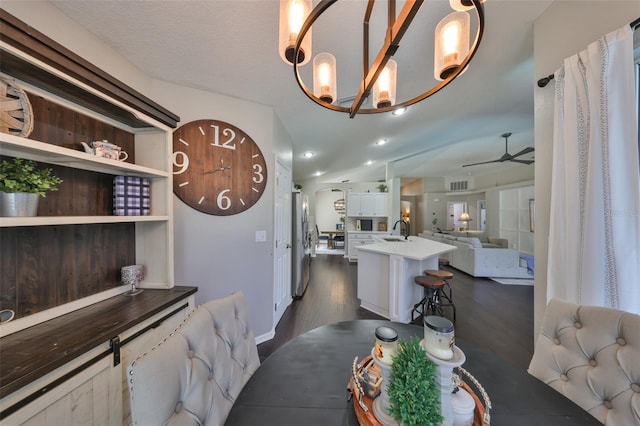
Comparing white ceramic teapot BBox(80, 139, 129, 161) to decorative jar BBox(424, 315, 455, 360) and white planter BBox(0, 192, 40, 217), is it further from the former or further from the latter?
decorative jar BBox(424, 315, 455, 360)

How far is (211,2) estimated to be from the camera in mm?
1225

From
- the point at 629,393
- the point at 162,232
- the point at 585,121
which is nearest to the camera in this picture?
the point at 629,393

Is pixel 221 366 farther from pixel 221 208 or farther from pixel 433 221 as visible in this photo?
pixel 433 221

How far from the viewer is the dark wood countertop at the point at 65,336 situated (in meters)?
0.75

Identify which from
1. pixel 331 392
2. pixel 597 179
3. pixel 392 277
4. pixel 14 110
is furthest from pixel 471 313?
pixel 14 110

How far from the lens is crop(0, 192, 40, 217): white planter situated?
0.90 m

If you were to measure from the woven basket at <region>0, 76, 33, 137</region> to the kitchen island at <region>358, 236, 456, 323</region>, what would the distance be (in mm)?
2962

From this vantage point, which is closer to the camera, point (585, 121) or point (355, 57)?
point (585, 121)

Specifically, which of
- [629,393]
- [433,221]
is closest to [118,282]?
[629,393]

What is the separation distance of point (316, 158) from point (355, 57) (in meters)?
3.04

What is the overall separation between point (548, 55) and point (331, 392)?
2.37 meters

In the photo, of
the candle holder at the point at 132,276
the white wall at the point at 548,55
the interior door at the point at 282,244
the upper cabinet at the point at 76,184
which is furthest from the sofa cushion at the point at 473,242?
the candle holder at the point at 132,276

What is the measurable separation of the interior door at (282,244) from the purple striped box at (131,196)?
1.26 m

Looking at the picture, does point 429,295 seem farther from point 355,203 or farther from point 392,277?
point 355,203
